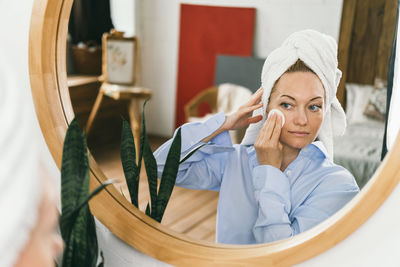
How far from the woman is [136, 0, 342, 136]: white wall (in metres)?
0.04

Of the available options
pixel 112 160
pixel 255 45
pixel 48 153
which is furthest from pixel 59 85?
pixel 255 45

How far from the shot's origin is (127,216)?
93 centimetres

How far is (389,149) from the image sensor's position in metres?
0.67

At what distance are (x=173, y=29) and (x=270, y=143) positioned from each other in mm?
635

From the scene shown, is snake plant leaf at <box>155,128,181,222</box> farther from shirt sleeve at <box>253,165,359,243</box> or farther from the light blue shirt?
shirt sleeve at <box>253,165,359,243</box>

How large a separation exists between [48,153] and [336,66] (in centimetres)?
78

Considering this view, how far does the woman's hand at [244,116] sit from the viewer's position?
845mm

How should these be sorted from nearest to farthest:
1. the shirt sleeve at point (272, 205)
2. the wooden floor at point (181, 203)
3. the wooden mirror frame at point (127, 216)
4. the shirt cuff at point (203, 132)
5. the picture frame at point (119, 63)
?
the wooden mirror frame at point (127, 216), the shirt sleeve at point (272, 205), the shirt cuff at point (203, 132), the wooden floor at point (181, 203), the picture frame at point (119, 63)

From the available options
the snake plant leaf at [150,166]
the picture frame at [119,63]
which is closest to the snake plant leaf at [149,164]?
the snake plant leaf at [150,166]

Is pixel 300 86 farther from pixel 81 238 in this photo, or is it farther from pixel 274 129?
pixel 81 238

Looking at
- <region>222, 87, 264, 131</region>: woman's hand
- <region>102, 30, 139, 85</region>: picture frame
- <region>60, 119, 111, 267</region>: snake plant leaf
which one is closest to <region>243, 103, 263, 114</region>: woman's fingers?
<region>222, 87, 264, 131</region>: woman's hand

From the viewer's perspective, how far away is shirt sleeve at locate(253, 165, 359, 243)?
76 centimetres

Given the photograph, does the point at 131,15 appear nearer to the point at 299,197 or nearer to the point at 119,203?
the point at 119,203

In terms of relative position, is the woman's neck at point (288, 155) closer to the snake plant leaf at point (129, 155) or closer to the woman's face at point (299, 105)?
the woman's face at point (299, 105)
